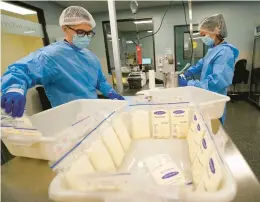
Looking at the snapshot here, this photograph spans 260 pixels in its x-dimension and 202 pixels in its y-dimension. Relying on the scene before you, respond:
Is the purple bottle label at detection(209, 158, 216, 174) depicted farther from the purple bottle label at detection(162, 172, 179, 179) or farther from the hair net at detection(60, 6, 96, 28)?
the hair net at detection(60, 6, 96, 28)

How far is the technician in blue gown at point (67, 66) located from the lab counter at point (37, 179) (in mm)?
403

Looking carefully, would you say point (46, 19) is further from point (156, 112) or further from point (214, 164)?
point (214, 164)

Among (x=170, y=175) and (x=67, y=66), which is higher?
→ (x=67, y=66)

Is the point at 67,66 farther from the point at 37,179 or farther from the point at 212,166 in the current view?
the point at 212,166

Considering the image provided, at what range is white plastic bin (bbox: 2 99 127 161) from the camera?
51cm

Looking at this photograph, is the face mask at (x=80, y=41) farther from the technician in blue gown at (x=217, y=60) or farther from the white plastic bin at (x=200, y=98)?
the technician in blue gown at (x=217, y=60)

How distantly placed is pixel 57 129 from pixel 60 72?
0.42 metres

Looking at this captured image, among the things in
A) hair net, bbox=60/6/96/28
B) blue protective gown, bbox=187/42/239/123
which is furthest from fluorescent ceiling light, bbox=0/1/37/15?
blue protective gown, bbox=187/42/239/123

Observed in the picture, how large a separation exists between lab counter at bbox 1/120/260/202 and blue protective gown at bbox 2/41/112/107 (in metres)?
0.39

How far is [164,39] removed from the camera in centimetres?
403

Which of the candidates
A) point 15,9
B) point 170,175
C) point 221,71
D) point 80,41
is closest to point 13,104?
point 170,175

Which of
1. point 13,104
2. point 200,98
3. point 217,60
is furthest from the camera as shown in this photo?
point 217,60

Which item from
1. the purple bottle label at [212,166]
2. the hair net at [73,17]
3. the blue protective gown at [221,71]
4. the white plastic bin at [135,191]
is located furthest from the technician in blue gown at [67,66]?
the purple bottle label at [212,166]

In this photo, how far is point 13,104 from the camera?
2.16 ft
